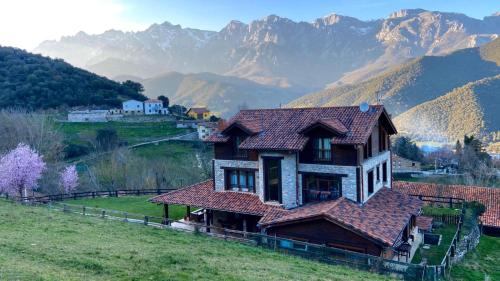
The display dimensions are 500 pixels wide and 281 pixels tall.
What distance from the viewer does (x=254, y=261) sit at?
18.7 meters

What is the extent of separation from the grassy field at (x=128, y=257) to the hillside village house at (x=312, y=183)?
9.25ft

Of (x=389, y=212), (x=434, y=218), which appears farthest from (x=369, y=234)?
(x=434, y=218)

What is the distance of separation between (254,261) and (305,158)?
9.63 m

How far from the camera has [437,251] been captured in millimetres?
26750

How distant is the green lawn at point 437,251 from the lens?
2480 centimetres

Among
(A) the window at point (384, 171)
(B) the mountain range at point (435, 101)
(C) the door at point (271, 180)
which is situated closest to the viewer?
(C) the door at point (271, 180)

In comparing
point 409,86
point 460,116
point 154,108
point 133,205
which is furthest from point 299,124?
point 409,86

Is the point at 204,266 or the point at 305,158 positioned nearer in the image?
the point at 204,266

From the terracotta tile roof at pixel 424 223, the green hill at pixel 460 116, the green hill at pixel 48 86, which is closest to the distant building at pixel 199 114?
the green hill at pixel 48 86

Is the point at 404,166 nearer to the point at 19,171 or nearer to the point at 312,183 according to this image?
the point at 312,183

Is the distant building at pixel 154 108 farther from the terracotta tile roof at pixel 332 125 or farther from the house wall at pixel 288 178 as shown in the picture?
the terracotta tile roof at pixel 332 125

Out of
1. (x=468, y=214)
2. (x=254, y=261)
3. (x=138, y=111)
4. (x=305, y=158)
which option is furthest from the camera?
(x=138, y=111)

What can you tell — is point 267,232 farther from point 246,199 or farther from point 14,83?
point 14,83

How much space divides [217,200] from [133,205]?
13609 millimetres
